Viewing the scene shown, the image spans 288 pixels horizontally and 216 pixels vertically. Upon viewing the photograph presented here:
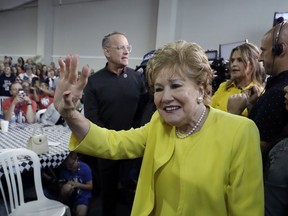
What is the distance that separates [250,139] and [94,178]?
7.67 ft

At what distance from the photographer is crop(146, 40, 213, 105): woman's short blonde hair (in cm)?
99

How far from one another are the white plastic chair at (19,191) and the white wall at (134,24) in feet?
17.1

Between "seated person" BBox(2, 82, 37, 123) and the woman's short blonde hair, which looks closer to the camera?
the woman's short blonde hair

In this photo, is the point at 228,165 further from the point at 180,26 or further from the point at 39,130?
the point at 180,26

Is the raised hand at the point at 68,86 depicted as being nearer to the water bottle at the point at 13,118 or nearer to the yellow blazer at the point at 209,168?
the yellow blazer at the point at 209,168

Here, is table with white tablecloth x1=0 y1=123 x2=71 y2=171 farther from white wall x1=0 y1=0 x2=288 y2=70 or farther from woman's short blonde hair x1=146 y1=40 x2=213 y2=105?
white wall x1=0 y1=0 x2=288 y2=70

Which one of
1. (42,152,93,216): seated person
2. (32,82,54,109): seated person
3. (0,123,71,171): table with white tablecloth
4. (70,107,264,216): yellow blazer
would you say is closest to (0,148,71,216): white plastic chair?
(0,123,71,171): table with white tablecloth

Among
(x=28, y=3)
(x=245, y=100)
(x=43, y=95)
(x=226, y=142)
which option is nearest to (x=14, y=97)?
(x=43, y=95)

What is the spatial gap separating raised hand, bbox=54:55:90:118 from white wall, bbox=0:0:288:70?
226 inches

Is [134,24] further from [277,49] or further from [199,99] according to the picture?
[199,99]

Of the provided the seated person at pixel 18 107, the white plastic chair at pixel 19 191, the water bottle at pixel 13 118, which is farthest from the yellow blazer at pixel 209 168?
the water bottle at pixel 13 118

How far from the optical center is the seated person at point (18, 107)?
11.9 feet

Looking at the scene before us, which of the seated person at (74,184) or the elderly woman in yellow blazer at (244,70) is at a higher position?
the elderly woman in yellow blazer at (244,70)

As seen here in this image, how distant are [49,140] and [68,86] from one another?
6.58 feet
